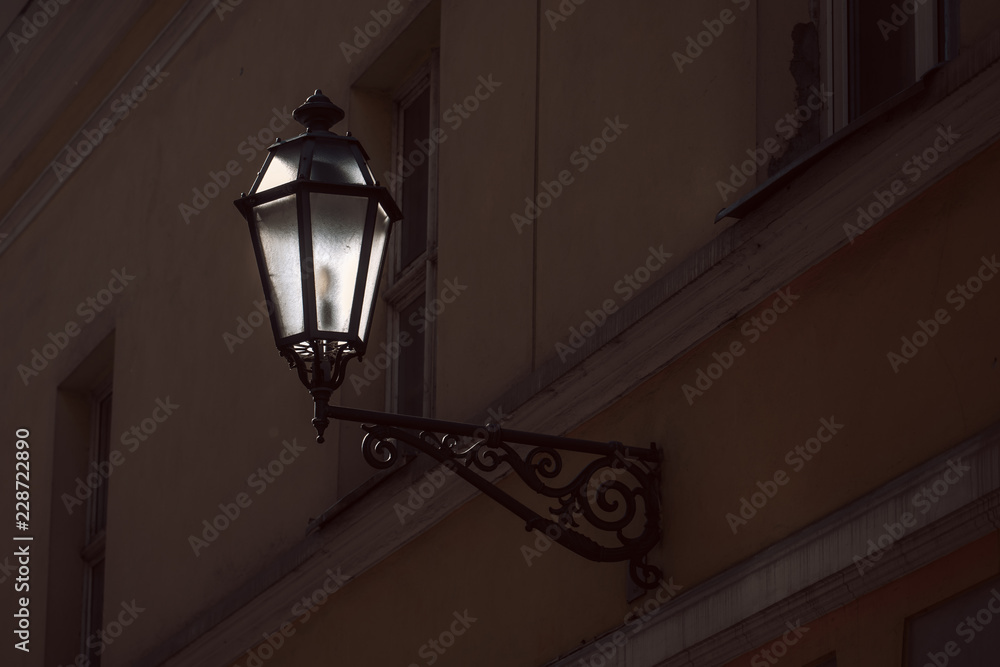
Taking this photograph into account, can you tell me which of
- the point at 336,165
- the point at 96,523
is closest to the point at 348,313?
the point at 336,165

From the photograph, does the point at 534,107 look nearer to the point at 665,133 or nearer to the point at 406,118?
the point at 665,133

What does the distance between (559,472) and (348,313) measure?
832 mm

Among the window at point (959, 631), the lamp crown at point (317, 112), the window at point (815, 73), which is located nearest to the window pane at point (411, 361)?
the lamp crown at point (317, 112)

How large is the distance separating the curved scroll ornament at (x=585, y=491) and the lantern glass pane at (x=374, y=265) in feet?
1.03

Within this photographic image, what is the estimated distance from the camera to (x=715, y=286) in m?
5.67

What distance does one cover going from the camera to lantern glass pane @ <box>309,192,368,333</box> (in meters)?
5.42

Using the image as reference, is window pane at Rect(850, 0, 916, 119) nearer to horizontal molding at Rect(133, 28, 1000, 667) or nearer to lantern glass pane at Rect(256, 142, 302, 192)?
horizontal molding at Rect(133, 28, 1000, 667)

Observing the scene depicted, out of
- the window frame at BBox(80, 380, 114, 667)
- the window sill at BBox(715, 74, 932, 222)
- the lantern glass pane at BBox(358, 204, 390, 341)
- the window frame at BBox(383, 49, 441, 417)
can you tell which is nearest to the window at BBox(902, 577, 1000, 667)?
the window sill at BBox(715, 74, 932, 222)

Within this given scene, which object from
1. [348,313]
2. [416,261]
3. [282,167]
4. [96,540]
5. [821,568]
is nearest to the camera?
[821,568]

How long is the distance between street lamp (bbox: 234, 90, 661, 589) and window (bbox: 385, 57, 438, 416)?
2056mm

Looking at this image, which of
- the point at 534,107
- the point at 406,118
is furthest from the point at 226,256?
the point at 534,107

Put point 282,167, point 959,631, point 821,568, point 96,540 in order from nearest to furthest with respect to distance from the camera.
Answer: point 959,631 < point 821,568 < point 282,167 < point 96,540

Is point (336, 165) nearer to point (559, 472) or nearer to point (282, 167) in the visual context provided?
point (282, 167)

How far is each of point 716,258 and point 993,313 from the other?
3.58 feet
